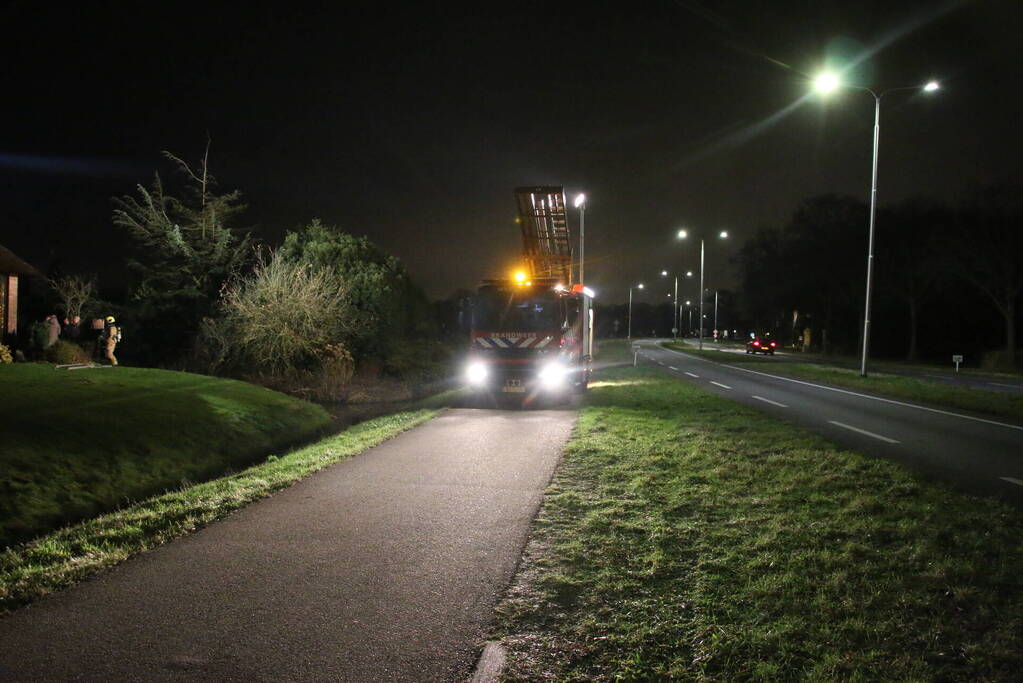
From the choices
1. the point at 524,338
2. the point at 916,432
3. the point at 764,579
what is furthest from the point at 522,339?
the point at 764,579

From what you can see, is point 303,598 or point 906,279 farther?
point 906,279

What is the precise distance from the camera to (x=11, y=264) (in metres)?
22.5

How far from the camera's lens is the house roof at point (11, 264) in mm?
22234

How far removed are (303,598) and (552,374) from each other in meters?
11.8

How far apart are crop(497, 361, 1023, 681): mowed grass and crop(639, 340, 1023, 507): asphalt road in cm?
118

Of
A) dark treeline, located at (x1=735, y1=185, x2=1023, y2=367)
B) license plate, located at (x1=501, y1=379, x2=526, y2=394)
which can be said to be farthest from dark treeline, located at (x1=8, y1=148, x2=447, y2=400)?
dark treeline, located at (x1=735, y1=185, x2=1023, y2=367)

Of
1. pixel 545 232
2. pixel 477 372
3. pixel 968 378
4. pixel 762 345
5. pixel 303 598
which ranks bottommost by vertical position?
pixel 968 378

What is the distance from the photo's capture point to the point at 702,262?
165 ft

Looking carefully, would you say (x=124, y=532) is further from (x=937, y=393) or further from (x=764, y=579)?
(x=937, y=393)

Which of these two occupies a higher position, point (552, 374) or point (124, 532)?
point (552, 374)

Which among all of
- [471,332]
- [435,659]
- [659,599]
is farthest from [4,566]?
[471,332]

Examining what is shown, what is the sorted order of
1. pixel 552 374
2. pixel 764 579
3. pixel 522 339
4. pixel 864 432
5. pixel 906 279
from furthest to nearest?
pixel 906 279 → pixel 522 339 → pixel 552 374 → pixel 864 432 → pixel 764 579

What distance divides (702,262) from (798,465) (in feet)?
143

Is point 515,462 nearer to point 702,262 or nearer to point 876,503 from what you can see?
point 876,503
